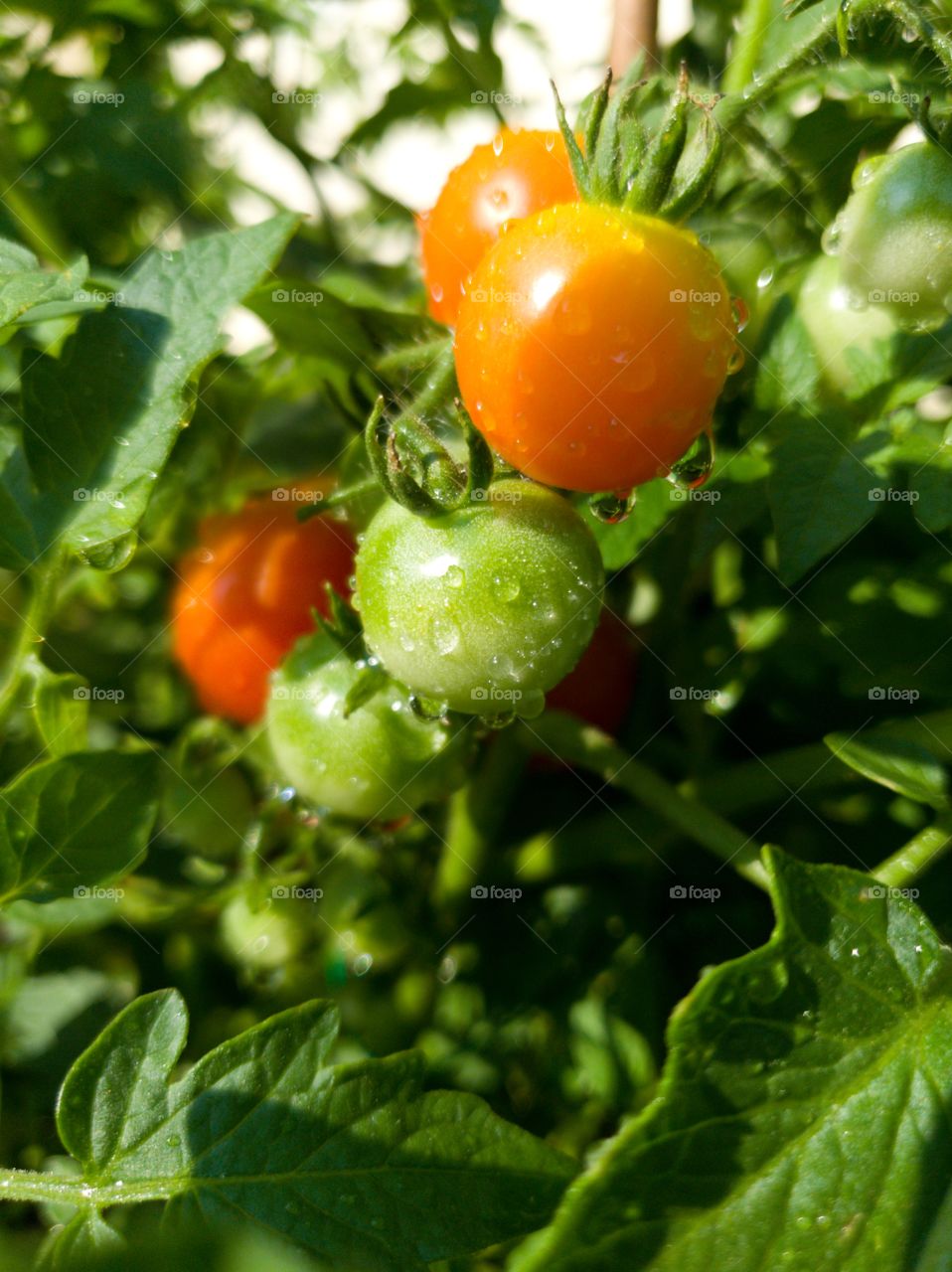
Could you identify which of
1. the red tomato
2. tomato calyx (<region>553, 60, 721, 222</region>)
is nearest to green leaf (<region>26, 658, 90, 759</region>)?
the red tomato

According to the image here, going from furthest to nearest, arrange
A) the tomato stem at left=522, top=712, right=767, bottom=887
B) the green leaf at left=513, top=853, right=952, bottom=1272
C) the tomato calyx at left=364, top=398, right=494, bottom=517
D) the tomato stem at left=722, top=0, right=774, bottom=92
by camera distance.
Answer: the tomato stem at left=722, top=0, right=774, bottom=92
the tomato stem at left=522, top=712, right=767, bottom=887
the tomato calyx at left=364, top=398, right=494, bottom=517
the green leaf at left=513, top=853, right=952, bottom=1272

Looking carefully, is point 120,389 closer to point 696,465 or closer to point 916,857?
point 696,465

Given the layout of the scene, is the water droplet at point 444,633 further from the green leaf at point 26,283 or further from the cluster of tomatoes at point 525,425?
the green leaf at point 26,283

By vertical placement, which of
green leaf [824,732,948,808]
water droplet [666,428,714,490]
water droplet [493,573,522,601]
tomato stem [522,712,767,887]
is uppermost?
water droplet [666,428,714,490]

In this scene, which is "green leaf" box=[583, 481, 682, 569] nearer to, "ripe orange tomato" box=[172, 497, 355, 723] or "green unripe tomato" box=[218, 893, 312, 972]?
"ripe orange tomato" box=[172, 497, 355, 723]

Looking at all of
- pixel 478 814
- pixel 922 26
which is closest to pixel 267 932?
pixel 478 814

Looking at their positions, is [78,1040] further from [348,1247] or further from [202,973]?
[348,1247]

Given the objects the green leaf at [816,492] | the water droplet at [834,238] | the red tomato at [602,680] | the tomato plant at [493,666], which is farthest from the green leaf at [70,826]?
the water droplet at [834,238]

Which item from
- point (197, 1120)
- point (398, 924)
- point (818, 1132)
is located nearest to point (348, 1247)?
point (197, 1120)
